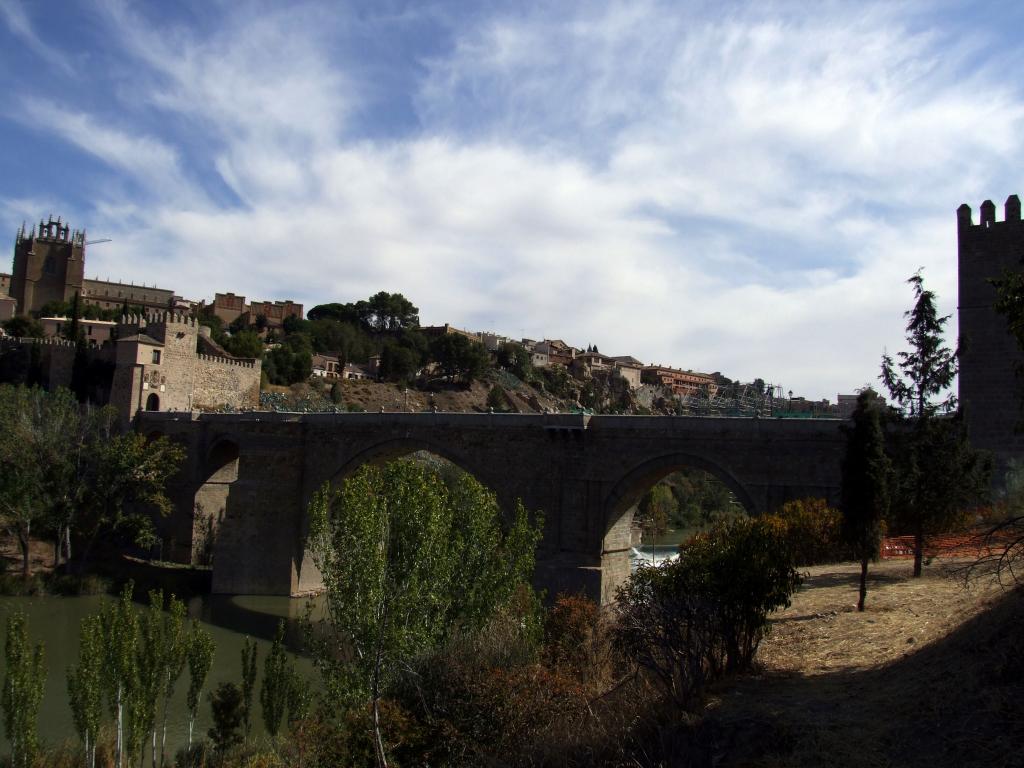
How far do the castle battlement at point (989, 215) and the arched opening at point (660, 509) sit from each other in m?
7.78

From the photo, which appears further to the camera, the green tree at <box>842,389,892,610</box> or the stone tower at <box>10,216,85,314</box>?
the stone tower at <box>10,216,85,314</box>

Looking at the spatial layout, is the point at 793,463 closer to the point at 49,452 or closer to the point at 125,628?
the point at 125,628

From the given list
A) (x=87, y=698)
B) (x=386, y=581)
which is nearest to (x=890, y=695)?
(x=386, y=581)

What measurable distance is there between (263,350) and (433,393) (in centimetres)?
1534

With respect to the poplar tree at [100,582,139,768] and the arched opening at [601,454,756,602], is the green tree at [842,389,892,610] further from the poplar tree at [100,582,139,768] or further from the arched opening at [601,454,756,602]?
the poplar tree at [100,582,139,768]

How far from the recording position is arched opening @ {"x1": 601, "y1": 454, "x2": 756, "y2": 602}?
67.4 ft

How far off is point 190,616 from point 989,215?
24453 millimetres

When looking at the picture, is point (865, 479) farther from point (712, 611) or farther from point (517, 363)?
point (517, 363)

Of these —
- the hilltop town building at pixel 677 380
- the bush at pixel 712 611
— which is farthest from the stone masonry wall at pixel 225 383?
the hilltop town building at pixel 677 380

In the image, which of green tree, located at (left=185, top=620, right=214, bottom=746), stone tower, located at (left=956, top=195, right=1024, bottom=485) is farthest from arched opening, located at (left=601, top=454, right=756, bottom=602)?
green tree, located at (left=185, top=620, right=214, bottom=746)

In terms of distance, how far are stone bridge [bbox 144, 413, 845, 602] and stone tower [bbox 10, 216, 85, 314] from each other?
44.7 m

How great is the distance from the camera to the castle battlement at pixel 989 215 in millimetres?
17203

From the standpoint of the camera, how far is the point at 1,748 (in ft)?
47.7

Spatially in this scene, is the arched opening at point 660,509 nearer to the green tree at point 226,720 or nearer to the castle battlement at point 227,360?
the green tree at point 226,720
